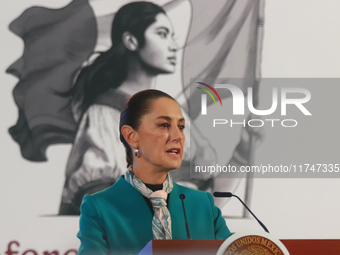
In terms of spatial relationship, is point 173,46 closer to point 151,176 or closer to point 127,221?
point 151,176

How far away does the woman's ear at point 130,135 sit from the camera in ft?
8.04

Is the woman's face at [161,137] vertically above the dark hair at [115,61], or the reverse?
the dark hair at [115,61]

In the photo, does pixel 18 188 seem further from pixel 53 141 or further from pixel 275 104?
pixel 275 104

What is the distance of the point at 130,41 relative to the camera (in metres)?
3.37

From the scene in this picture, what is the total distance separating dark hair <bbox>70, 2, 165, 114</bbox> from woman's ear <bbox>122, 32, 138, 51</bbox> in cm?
2

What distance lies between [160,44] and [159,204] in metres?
1.38

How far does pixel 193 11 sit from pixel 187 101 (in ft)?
1.95

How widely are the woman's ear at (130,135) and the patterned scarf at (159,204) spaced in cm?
13

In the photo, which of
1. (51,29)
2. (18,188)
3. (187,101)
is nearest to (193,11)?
(187,101)

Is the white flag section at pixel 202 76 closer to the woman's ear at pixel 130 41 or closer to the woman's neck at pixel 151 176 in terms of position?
the woman's ear at pixel 130 41

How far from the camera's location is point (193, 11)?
11.2 feet

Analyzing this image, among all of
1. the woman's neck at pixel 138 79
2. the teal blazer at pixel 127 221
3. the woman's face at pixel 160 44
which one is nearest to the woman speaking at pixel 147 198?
the teal blazer at pixel 127 221

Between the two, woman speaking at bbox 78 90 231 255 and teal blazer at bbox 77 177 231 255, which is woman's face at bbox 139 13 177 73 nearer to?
woman speaking at bbox 78 90 231 255

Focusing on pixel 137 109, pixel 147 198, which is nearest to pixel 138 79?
pixel 137 109
